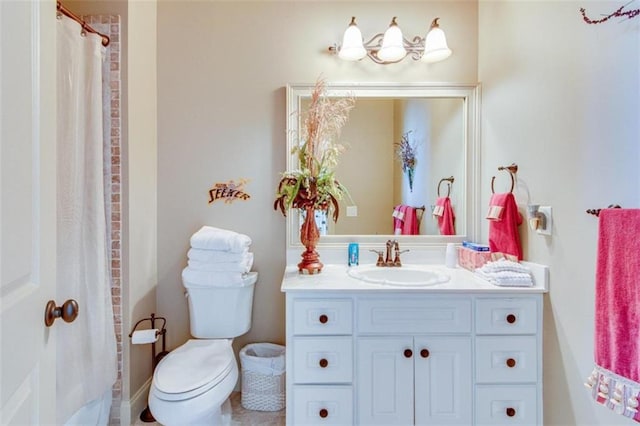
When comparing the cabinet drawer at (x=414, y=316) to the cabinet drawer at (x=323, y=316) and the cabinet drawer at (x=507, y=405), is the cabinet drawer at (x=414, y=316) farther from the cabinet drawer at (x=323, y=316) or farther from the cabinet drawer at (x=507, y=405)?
the cabinet drawer at (x=507, y=405)

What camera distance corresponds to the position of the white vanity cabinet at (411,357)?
5.32ft

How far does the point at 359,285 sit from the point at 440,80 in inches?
56.3

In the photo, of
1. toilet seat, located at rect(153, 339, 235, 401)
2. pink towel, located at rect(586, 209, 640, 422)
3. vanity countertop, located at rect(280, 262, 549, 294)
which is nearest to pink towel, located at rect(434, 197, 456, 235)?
vanity countertop, located at rect(280, 262, 549, 294)

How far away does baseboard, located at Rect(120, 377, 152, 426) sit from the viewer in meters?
1.86

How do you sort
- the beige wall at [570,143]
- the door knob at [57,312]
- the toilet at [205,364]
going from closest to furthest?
the door knob at [57,312], the beige wall at [570,143], the toilet at [205,364]

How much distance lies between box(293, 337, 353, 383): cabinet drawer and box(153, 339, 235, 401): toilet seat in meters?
0.38

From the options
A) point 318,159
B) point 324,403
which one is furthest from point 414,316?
point 318,159

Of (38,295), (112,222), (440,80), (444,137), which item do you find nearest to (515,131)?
(444,137)

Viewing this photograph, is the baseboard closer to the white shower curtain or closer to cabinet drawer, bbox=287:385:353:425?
the white shower curtain

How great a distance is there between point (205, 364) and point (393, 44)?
208cm

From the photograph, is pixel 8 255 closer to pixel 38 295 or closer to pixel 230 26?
pixel 38 295

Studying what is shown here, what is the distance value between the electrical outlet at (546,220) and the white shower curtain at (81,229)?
6.95ft

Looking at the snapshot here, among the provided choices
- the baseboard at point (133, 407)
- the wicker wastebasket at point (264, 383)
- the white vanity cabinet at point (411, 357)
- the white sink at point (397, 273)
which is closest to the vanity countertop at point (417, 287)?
the white vanity cabinet at point (411, 357)

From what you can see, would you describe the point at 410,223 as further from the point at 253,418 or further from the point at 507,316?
the point at 253,418
